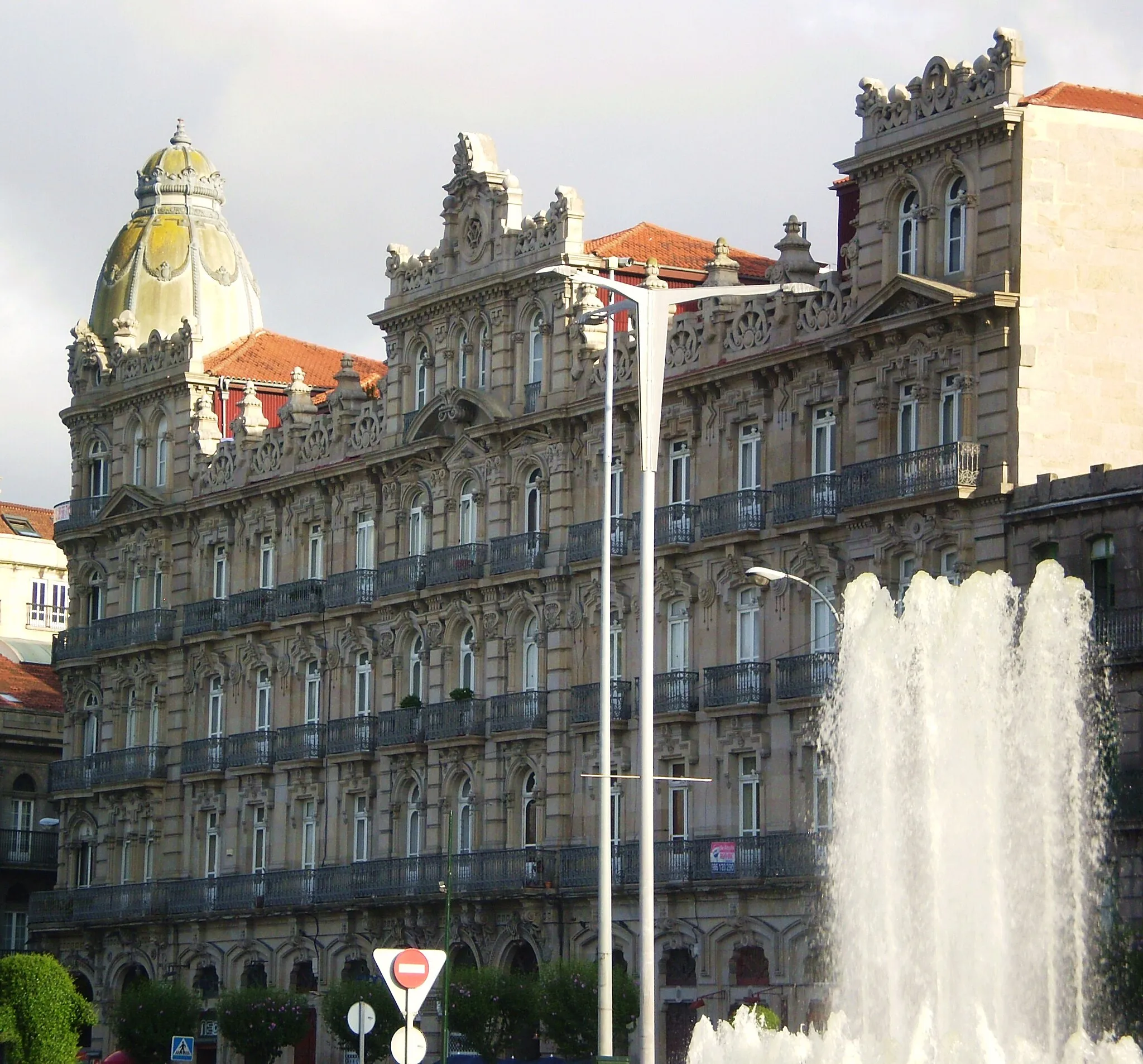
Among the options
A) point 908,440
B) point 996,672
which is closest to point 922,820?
point 996,672

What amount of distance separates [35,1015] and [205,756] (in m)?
15.1

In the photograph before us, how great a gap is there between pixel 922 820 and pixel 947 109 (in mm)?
16061

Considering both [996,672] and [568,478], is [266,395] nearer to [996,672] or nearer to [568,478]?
[568,478]

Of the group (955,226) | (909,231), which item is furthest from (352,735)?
(955,226)

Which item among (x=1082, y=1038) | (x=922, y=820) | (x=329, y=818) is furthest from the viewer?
(x=329, y=818)

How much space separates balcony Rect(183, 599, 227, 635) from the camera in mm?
79875

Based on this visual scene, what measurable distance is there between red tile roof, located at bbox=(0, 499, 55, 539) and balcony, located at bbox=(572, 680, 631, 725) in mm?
51516

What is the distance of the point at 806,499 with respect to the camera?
201 feet

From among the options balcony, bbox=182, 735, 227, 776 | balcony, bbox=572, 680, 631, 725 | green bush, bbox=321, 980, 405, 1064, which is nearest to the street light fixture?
balcony, bbox=572, 680, 631, 725

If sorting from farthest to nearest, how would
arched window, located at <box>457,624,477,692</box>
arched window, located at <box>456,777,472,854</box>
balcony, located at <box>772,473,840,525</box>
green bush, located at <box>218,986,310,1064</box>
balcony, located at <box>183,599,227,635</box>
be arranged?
balcony, located at <box>183,599,227,635</box> < arched window, located at <box>457,624,477,692</box> < arched window, located at <box>456,777,472,854</box> < green bush, located at <box>218,986,310,1064</box> < balcony, located at <box>772,473,840,525</box>

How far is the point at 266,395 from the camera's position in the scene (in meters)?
86.3

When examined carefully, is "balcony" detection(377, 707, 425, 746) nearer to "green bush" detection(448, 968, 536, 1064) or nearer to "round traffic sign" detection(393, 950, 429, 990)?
"green bush" detection(448, 968, 536, 1064)

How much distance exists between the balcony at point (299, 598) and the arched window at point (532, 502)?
8.13 m

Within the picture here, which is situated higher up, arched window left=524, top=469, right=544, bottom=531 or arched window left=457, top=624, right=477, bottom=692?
arched window left=524, top=469, right=544, bottom=531
